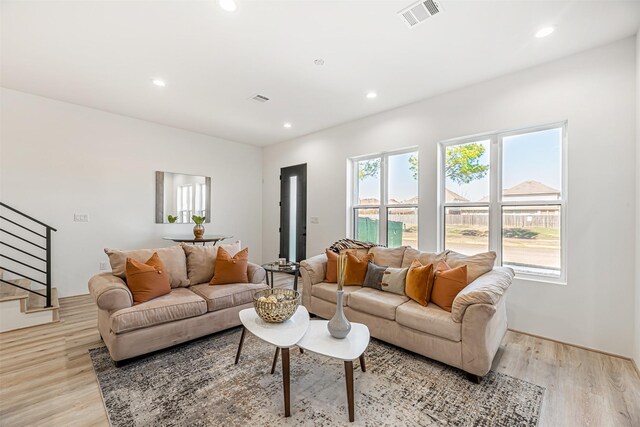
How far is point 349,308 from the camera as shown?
2971 millimetres

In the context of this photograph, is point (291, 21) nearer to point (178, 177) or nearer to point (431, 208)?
point (431, 208)

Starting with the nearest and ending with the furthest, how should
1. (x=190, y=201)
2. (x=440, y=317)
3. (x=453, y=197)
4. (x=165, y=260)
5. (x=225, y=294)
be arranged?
(x=440, y=317), (x=225, y=294), (x=165, y=260), (x=453, y=197), (x=190, y=201)

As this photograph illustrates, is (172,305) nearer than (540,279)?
Yes

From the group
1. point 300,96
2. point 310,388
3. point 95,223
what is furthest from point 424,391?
point 95,223

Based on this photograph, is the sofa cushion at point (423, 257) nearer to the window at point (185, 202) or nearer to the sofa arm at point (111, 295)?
the sofa arm at point (111, 295)

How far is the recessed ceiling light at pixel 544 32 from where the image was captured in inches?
94.3

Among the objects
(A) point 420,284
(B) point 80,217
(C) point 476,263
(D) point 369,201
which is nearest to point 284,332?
(A) point 420,284

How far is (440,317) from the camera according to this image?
232cm

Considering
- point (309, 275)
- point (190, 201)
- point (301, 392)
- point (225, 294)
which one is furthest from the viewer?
point (190, 201)

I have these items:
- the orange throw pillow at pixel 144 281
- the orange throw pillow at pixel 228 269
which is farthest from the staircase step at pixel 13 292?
the orange throw pillow at pixel 228 269

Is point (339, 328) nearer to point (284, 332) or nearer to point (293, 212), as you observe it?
point (284, 332)

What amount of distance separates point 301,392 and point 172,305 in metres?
1.41

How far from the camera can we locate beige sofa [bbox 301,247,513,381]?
2.09m

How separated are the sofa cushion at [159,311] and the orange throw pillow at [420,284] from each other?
6.65 feet
